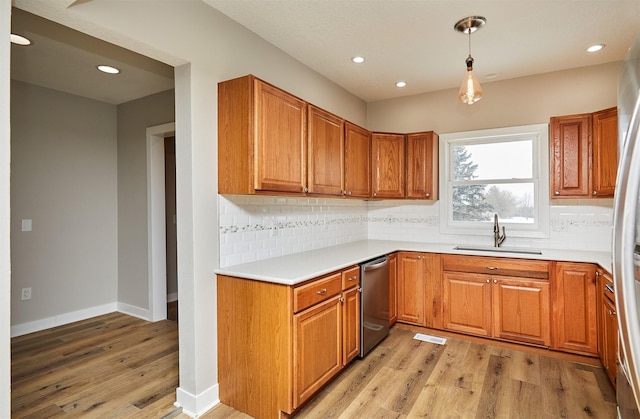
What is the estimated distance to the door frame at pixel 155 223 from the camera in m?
3.88

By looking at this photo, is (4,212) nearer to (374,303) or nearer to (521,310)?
(374,303)

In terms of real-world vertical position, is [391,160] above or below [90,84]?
below

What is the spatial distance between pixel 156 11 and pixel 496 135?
3319 mm

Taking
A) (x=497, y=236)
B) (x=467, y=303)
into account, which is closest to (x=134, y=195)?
(x=467, y=303)

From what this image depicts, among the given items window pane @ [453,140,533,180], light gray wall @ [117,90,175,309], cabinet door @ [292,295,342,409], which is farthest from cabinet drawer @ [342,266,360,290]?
light gray wall @ [117,90,175,309]

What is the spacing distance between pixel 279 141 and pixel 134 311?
9.91 ft

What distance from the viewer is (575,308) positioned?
2.86 meters

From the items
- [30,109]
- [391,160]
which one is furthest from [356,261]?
[30,109]

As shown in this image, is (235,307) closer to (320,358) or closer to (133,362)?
(320,358)

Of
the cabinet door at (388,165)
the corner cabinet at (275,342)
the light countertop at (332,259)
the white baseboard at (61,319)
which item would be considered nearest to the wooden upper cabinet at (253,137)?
the light countertop at (332,259)

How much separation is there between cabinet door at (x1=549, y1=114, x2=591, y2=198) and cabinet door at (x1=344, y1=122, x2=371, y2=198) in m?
1.73

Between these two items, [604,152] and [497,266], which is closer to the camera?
[604,152]

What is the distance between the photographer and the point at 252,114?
2201 mm

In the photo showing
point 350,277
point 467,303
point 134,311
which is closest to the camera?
point 350,277
